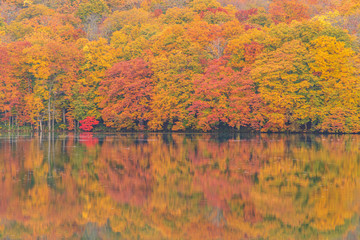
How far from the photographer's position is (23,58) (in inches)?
2132

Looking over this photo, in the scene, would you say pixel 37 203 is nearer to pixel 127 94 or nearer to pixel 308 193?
pixel 308 193

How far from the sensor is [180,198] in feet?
41.6

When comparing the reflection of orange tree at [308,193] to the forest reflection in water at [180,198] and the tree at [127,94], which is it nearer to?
the forest reflection in water at [180,198]

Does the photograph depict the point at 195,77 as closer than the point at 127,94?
Yes

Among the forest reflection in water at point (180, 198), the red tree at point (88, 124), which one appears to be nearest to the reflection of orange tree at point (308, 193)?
the forest reflection in water at point (180, 198)

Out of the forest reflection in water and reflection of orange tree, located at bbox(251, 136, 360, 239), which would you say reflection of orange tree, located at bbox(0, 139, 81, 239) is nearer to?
the forest reflection in water

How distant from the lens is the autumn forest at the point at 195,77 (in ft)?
146

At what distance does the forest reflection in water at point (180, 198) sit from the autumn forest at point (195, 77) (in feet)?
80.0

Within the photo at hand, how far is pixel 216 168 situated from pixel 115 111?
1340 inches

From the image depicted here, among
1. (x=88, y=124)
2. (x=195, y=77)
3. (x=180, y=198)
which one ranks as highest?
(x=195, y=77)

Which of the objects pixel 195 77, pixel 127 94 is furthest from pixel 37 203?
pixel 127 94

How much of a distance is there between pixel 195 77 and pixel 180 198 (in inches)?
1449

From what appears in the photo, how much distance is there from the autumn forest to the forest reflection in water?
960 inches

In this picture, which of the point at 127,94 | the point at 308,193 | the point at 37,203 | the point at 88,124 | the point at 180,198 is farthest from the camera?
the point at 88,124
